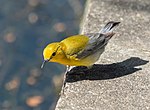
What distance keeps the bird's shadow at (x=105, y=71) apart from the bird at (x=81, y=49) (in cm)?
8

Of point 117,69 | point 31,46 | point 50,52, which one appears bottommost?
point 31,46

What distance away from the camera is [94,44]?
4.31 metres

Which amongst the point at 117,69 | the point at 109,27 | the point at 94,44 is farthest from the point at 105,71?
the point at 109,27

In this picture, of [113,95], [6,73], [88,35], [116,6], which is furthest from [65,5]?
[113,95]

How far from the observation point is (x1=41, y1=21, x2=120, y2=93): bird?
4.10 metres

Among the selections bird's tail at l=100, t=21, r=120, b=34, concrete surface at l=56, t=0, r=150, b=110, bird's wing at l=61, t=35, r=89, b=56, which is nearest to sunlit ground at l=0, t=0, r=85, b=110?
concrete surface at l=56, t=0, r=150, b=110

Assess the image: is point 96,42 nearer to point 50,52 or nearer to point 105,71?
point 105,71

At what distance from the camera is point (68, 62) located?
4145 millimetres

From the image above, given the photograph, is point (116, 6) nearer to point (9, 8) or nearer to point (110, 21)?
point (110, 21)

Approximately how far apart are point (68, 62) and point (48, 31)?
339 cm

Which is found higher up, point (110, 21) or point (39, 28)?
point (110, 21)

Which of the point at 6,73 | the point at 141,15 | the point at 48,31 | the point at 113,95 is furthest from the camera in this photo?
the point at 48,31

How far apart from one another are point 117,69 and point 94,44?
31cm

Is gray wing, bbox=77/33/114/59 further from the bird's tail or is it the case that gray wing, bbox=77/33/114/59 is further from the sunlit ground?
the sunlit ground
